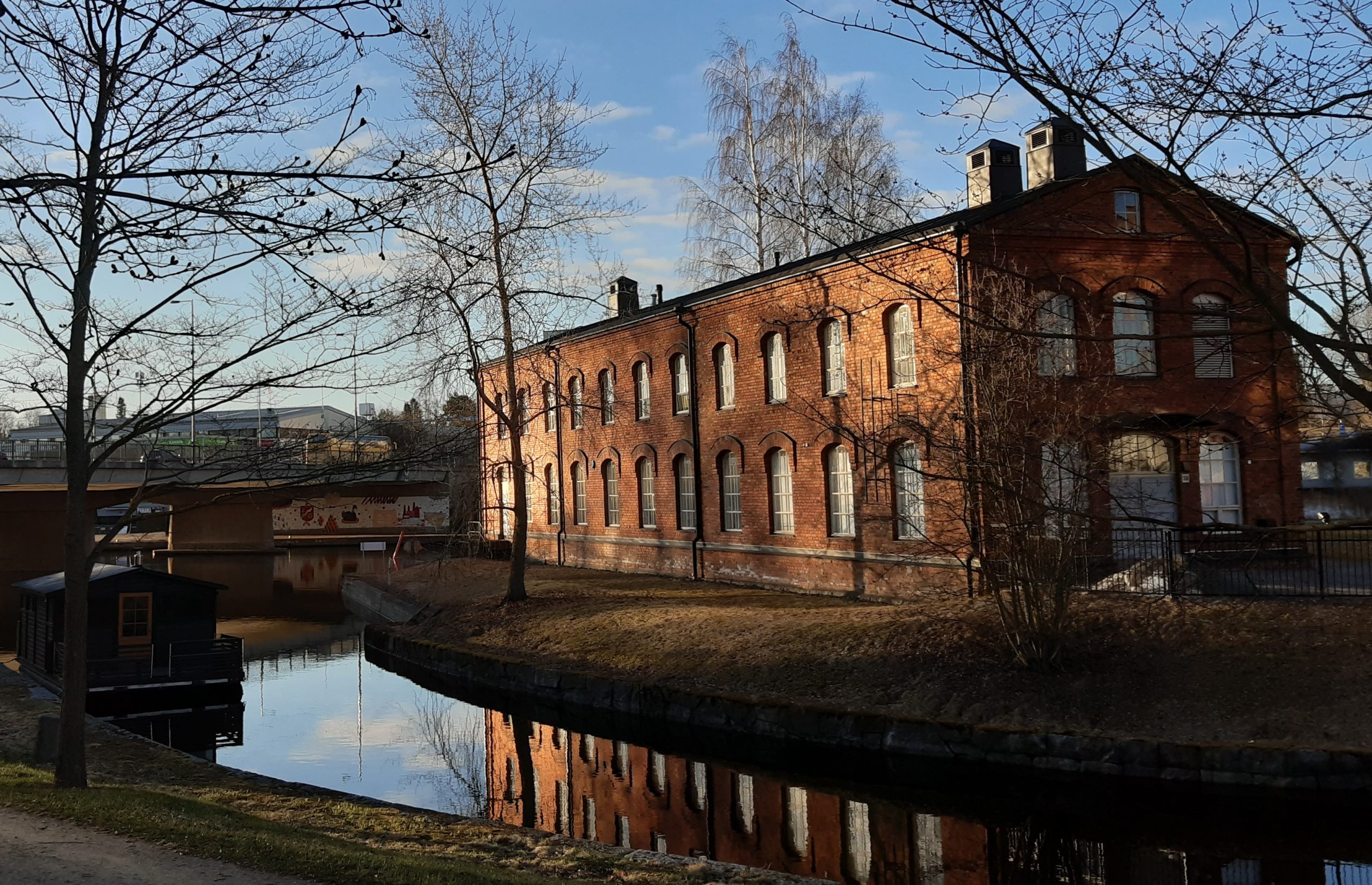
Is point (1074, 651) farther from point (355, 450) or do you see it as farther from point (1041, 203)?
point (355, 450)

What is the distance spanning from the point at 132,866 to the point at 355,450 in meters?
3.66

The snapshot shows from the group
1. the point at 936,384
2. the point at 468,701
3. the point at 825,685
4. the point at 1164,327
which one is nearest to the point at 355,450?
the point at 825,685

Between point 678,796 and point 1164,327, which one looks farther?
point 1164,327

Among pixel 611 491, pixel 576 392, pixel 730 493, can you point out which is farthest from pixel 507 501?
pixel 730 493

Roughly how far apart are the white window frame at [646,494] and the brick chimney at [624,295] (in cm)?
722

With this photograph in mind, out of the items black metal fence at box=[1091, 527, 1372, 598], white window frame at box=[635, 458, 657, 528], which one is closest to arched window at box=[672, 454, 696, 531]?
white window frame at box=[635, 458, 657, 528]

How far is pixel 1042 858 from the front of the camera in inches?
428

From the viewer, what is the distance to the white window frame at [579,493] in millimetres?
34688

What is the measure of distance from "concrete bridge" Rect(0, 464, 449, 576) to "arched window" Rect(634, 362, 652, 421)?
573cm

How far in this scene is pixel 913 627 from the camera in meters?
16.8

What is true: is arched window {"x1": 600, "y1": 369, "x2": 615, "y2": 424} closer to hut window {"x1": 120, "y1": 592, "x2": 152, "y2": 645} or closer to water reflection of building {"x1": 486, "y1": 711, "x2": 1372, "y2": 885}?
hut window {"x1": 120, "y1": 592, "x2": 152, "y2": 645}

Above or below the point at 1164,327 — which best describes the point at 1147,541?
below

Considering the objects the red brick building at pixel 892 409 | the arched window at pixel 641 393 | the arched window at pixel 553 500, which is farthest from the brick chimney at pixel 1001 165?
the arched window at pixel 553 500

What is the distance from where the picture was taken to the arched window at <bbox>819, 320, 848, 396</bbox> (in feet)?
75.9
